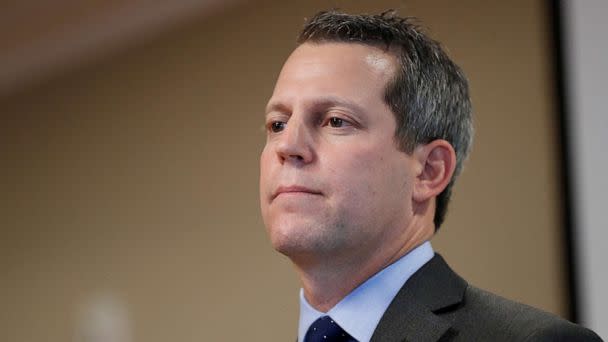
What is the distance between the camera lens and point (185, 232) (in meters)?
2.54

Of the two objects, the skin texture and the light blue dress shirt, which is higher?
the skin texture

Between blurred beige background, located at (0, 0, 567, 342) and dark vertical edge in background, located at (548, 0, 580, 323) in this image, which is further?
blurred beige background, located at (0, 0, 567, 342)

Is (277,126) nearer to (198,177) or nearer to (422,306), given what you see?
(422,306)

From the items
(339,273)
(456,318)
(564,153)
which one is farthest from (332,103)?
(564,153)

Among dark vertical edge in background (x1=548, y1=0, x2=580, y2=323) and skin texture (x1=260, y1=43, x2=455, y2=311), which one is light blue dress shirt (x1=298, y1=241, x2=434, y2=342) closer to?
skin texture (x1=260, y1=43, x2=455, y2=311)

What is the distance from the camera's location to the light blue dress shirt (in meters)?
1.51

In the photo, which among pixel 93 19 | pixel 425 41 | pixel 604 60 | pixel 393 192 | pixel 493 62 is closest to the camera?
pixel 393 192

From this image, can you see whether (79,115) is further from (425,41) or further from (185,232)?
(425,41)

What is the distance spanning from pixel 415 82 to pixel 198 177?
1049 millimetres

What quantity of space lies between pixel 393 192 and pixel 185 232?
111 centimetres

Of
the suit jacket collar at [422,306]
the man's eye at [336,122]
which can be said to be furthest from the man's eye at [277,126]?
the suit jacket collar at [422,306]

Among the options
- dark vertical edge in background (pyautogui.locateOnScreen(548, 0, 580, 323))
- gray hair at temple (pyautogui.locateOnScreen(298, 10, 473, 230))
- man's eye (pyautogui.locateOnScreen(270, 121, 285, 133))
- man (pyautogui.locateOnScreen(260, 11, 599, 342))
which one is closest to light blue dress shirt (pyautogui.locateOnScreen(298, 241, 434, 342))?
man (pyautogui.locateOnScreen(260, 11, 599, 342))

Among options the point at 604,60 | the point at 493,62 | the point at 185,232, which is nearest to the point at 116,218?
the point at 185,232

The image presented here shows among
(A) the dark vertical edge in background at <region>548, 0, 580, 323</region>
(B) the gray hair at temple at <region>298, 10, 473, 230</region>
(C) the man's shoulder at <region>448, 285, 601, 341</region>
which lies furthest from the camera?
(A) the dark vertical edge in background at <region>548, 0, 580, 323</region>
